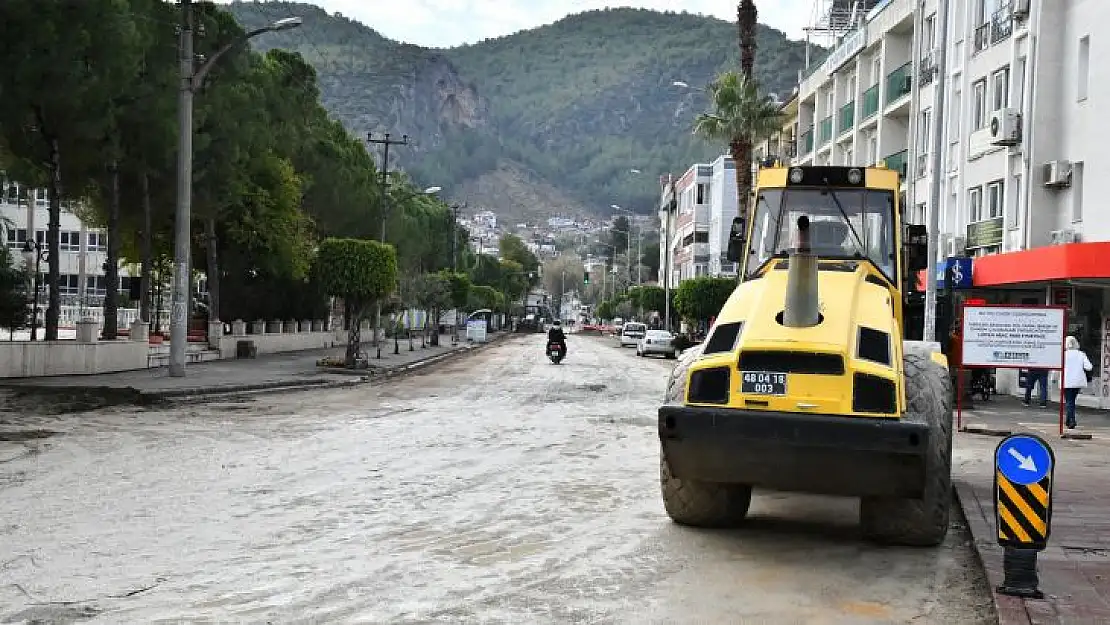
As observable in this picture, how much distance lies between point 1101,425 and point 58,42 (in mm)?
24581

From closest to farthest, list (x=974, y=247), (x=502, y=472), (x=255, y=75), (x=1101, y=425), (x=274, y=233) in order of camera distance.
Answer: (x=502, y=472), (x=1101, y=425), (x=974, y=247), (x=255, y=75), (x=274, y=233)

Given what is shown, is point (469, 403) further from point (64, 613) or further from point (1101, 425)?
point (64, 613)

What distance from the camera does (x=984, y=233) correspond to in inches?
1347

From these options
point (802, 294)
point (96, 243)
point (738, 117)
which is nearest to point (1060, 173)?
point (738, 117)

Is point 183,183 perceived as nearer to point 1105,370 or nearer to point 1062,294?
point 1062,294

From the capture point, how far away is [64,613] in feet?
21.8

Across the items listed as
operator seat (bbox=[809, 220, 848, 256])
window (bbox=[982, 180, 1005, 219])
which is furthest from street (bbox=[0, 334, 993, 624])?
window (bbox=[982, 180, 1005, 219])

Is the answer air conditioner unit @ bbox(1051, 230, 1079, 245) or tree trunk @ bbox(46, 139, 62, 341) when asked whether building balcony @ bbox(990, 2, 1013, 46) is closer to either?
air conditioner unit @ bbox(1051, 230, 1079, 245)

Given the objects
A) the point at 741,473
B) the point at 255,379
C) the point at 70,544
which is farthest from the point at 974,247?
the point at 70,544

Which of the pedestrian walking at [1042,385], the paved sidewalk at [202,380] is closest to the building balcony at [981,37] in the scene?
the pedestrian walking at [1042,385]

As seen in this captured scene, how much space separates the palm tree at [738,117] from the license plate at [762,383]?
3801cm

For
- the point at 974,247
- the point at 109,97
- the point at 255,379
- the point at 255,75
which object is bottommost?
the point at 255,379

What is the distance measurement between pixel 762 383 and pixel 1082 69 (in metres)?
24.7

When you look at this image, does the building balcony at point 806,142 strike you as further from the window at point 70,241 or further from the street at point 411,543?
the window at point 70,241
